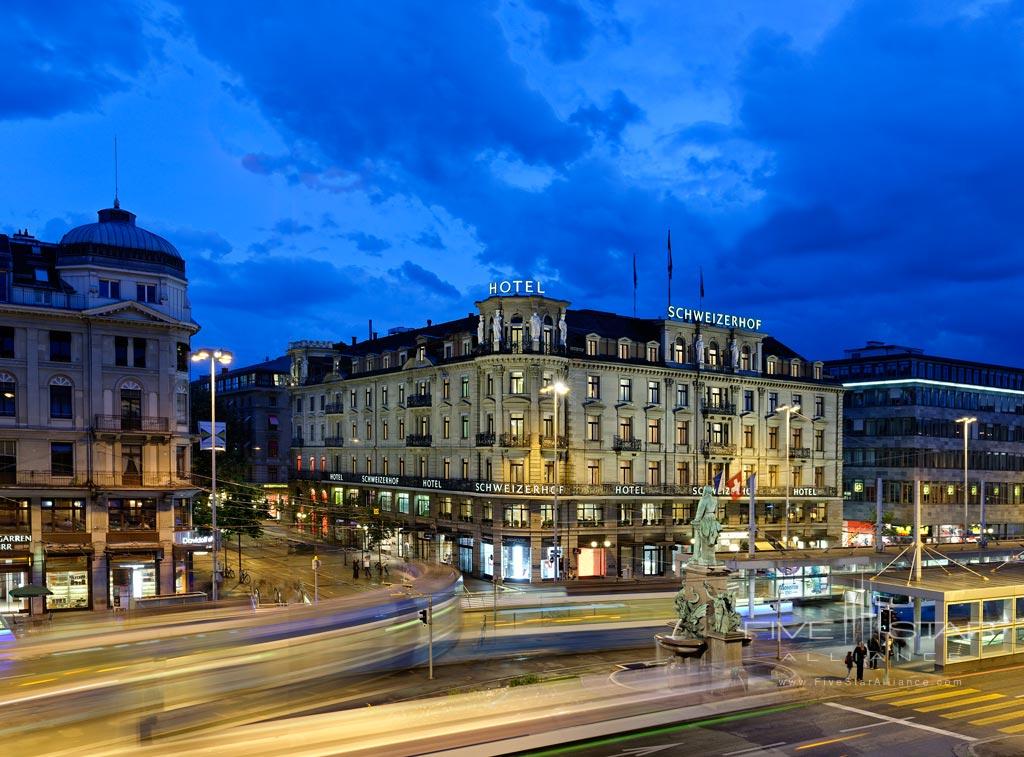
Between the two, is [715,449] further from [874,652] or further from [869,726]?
[869,726]

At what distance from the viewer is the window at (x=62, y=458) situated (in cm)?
5253

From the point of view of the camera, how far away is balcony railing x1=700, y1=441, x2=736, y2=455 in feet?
244

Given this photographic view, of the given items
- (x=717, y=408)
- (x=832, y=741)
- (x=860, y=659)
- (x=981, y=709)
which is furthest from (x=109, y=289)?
(x=981, y=709)

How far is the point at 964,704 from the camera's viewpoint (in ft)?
97.8

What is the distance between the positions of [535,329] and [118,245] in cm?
3088

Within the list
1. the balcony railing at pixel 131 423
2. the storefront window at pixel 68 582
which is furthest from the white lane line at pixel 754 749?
the balcony railing at pixel 131 423

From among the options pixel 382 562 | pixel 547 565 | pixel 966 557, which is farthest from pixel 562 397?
pixel 966 557

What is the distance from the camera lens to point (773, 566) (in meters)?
46.6

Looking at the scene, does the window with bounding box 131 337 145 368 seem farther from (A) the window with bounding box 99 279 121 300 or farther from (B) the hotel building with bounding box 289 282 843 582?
(B) the hotel building with bounding box 289 282 843 582

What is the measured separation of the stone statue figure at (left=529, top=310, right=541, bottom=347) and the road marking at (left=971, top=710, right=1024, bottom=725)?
4338 cm

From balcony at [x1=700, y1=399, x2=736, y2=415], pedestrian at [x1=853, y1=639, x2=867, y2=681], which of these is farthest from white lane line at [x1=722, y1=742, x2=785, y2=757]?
balcony at [x1=700, y1=399, x2=736, y2=415]

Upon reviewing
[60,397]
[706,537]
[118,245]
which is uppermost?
[118,245]

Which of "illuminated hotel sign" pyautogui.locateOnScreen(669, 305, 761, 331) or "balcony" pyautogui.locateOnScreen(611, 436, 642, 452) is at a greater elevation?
"illuminated hotel sign" pyautogui.locateOnScreen(669, 305, 761, 331)

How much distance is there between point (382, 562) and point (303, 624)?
44.3m
